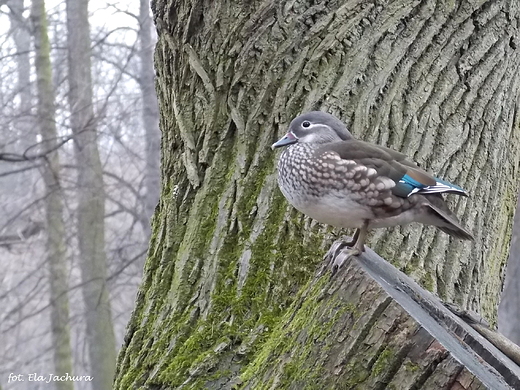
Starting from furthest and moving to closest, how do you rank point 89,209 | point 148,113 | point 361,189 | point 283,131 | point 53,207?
1. point 148,113
2. point 89,209
3. point 53,207
4. point 283,131
5. point 361,189

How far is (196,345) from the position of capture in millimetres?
2531

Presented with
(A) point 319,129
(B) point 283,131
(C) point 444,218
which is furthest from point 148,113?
(C) point 444,218

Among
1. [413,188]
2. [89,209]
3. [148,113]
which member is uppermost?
[148,113]

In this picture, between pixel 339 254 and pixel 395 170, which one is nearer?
pixel 339 254

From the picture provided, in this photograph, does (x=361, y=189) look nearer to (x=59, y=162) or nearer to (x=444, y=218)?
(x=444, y=218)

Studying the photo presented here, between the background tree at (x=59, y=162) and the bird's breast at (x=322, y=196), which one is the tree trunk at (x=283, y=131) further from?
the background tree at (x=59, y=162)

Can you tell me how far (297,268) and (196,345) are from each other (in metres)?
0.53

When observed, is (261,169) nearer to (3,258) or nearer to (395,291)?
(395,291)

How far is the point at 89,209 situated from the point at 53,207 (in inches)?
16.8

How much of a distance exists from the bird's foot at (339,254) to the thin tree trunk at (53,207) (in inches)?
215

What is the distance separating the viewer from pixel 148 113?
27.7 feet

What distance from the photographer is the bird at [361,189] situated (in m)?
2.13

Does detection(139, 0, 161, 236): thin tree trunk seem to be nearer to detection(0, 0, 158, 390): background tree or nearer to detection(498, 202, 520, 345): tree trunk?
detection(0, 0, 158, 390): background tree

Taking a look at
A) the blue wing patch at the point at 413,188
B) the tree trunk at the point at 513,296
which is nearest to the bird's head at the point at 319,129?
the blue wing patch at the point at 413,188
